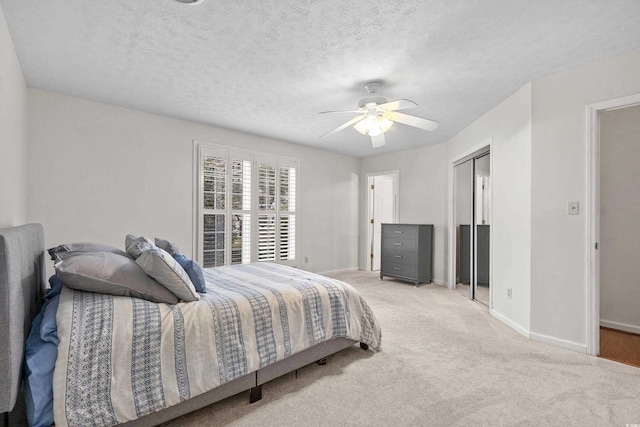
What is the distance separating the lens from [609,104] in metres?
2.44

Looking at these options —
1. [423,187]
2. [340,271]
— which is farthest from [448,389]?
[340,271]

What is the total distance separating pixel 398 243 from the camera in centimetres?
527

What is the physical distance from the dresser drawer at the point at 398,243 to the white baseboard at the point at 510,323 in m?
1.68

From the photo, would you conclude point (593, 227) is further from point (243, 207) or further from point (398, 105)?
point (243, 207)

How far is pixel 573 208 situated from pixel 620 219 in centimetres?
115

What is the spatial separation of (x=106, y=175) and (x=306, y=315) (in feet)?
9.78

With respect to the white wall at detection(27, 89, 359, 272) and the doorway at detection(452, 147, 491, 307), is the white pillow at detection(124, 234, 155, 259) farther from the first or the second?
the doorway at detection(452, 147, 491, 307)

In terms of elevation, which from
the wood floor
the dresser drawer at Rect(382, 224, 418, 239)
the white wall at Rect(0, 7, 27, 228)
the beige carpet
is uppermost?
the white wall at Rect(0, 7, 27, 228)

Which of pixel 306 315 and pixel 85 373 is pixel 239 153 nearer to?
pixel 306 315

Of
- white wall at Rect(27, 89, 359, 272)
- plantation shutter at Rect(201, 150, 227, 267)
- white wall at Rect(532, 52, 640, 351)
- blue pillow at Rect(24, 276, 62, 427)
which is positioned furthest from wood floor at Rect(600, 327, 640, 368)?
white wall at Rect(27, 89, 359, 272)

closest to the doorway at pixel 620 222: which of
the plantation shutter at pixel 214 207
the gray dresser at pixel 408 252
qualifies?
the gray dresser at pixel 408 252

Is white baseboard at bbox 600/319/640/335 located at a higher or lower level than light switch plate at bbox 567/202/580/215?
lower

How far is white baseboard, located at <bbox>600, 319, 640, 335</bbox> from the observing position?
120 inches

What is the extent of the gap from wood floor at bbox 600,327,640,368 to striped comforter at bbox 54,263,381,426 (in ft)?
7.88
